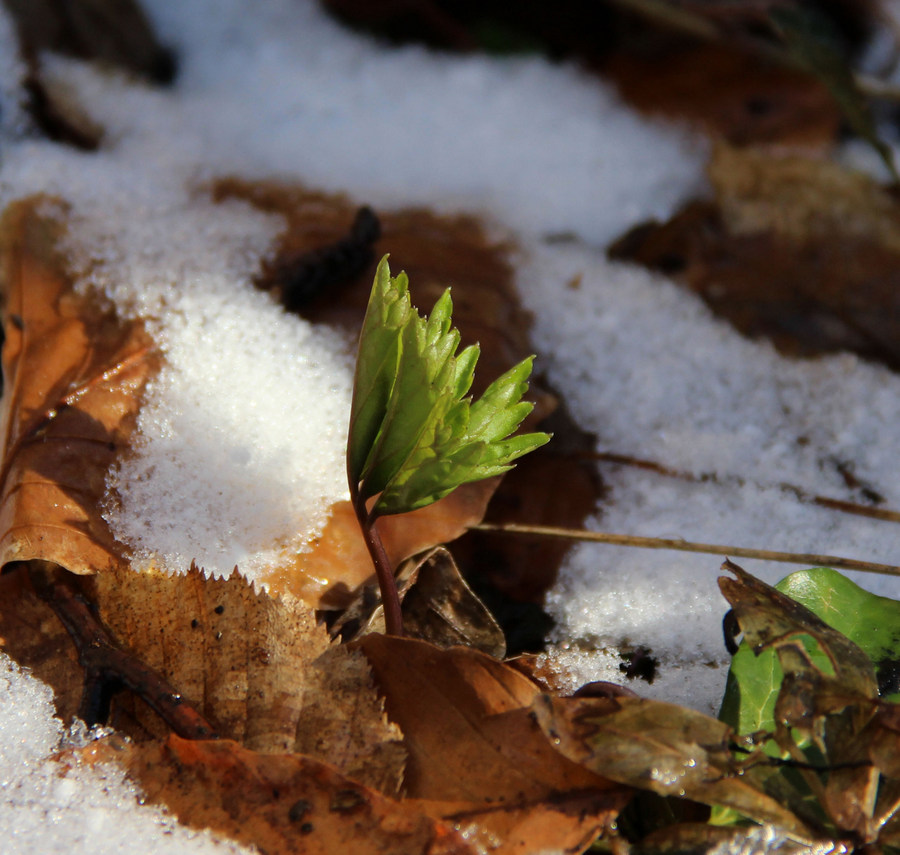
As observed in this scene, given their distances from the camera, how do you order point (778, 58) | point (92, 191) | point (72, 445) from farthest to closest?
point (778, 58), point (92, 191), point (72, 445)

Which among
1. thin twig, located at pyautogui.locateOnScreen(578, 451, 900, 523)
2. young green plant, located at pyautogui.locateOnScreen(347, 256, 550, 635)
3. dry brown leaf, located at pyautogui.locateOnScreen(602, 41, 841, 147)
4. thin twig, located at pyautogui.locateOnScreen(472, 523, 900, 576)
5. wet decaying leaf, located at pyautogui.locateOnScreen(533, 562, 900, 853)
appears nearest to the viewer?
wet decaying leaf, located at pyautogui.locateOnScreen(533, 562, 900, 853)

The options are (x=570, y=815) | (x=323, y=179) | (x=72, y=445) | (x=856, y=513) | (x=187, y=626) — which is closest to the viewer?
(x=570, y=815)

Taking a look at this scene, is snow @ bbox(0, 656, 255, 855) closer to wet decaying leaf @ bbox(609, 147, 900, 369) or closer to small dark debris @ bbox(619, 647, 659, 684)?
small dark debris @ bbox(619, 647, 659, 684)

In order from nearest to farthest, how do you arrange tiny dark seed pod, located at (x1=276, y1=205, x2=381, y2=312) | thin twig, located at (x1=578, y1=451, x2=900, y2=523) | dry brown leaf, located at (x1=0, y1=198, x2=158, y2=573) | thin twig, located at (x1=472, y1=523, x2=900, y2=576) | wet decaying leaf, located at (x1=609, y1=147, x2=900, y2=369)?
dry brown leaf, located at (x1=0, y1=198, x2=158, y2=573)
thin twig, located at (x1=472, y1=523, x2=900, y2=576)
thin twig, located at (x1=578, y1=451, x2=900, y2=523)
tiny dark seed pod, located at (x1=276, y1=205, x2=381, y2=312)
wet decaying leaf, located at (x1=609, y1=147, x2=900, y2=369)

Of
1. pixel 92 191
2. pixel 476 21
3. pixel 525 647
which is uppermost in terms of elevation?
pixel 476 21

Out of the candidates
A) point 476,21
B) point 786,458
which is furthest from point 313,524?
point 476,21

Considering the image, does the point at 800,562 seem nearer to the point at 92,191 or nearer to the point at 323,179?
the point at 323,179

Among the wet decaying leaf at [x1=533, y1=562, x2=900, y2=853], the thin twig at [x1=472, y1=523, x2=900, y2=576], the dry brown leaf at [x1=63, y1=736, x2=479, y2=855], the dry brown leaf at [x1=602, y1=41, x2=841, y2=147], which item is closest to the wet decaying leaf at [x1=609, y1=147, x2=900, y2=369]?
the dry brown leaf at [x1=602, y1=41, x2=841, y2=147]
